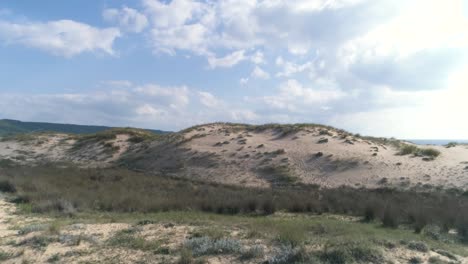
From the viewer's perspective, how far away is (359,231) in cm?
1249

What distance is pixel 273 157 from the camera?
1359 inches

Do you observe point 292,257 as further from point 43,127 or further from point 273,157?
point 43,127

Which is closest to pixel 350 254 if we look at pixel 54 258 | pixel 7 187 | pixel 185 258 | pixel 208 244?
pixel 208 244

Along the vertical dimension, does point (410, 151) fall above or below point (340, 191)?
above

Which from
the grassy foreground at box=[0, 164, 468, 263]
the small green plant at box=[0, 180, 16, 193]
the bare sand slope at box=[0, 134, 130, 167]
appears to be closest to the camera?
the grassy foreground at box=[0, 164, 468, 263]

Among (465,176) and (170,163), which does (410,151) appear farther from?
(170,163)

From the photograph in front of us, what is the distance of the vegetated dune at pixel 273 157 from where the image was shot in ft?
94.7

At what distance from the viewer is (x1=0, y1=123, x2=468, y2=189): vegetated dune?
94.7 feet

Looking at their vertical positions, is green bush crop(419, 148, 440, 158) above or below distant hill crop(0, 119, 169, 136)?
below

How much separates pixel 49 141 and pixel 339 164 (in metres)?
41.9

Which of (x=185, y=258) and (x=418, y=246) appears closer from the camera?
(x=185, y=258)

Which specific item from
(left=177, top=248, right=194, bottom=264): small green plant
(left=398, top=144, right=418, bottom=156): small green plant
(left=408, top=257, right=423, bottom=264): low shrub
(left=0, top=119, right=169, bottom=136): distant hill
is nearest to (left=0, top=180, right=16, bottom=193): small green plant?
(left=177, top=248, right=194, bottom=264): small green plant

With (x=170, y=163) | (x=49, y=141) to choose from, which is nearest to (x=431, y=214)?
(x=170, y=163)

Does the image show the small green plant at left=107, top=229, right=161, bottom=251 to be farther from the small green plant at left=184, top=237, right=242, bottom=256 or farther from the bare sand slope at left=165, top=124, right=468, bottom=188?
the bare sand slope at left=165, top=124, right=468, bottom=188
